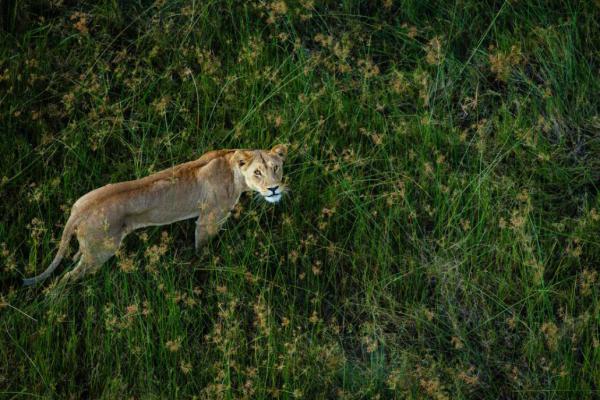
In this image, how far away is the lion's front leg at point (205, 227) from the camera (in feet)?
20.6

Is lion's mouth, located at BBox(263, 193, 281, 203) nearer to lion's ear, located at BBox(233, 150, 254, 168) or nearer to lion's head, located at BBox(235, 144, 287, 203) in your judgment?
lion's head, located at BBox(235, 144, 287, 203)

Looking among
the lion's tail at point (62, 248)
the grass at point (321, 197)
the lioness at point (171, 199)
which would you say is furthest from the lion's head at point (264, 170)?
the lion's tail at point (62, 248)

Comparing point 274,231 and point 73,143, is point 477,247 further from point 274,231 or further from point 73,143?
point 73,143

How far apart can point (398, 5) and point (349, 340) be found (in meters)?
3.11

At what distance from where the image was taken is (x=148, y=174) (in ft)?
21.9

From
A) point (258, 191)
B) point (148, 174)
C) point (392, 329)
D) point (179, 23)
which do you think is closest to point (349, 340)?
point (392, 329)

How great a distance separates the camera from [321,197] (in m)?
6.53

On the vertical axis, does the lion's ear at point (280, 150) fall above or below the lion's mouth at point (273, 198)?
above

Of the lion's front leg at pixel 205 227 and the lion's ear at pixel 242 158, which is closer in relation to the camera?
the lion's front leg at pixel 205 227

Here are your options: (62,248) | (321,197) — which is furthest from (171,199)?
(321,197)

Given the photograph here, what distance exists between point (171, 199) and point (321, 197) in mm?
976

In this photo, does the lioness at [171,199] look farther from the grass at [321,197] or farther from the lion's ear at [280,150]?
the grass at [321,197]

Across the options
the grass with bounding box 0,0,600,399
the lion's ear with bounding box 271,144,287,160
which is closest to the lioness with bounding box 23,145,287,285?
the lion's ear with bounding box 271,144,287,160

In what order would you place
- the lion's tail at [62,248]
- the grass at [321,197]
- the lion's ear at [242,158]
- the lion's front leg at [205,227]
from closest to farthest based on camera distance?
the grass at [321,197] → the lion's tail at [62,248] → the lion's front leg at [205,227] → the lion's ear at [242,158]
